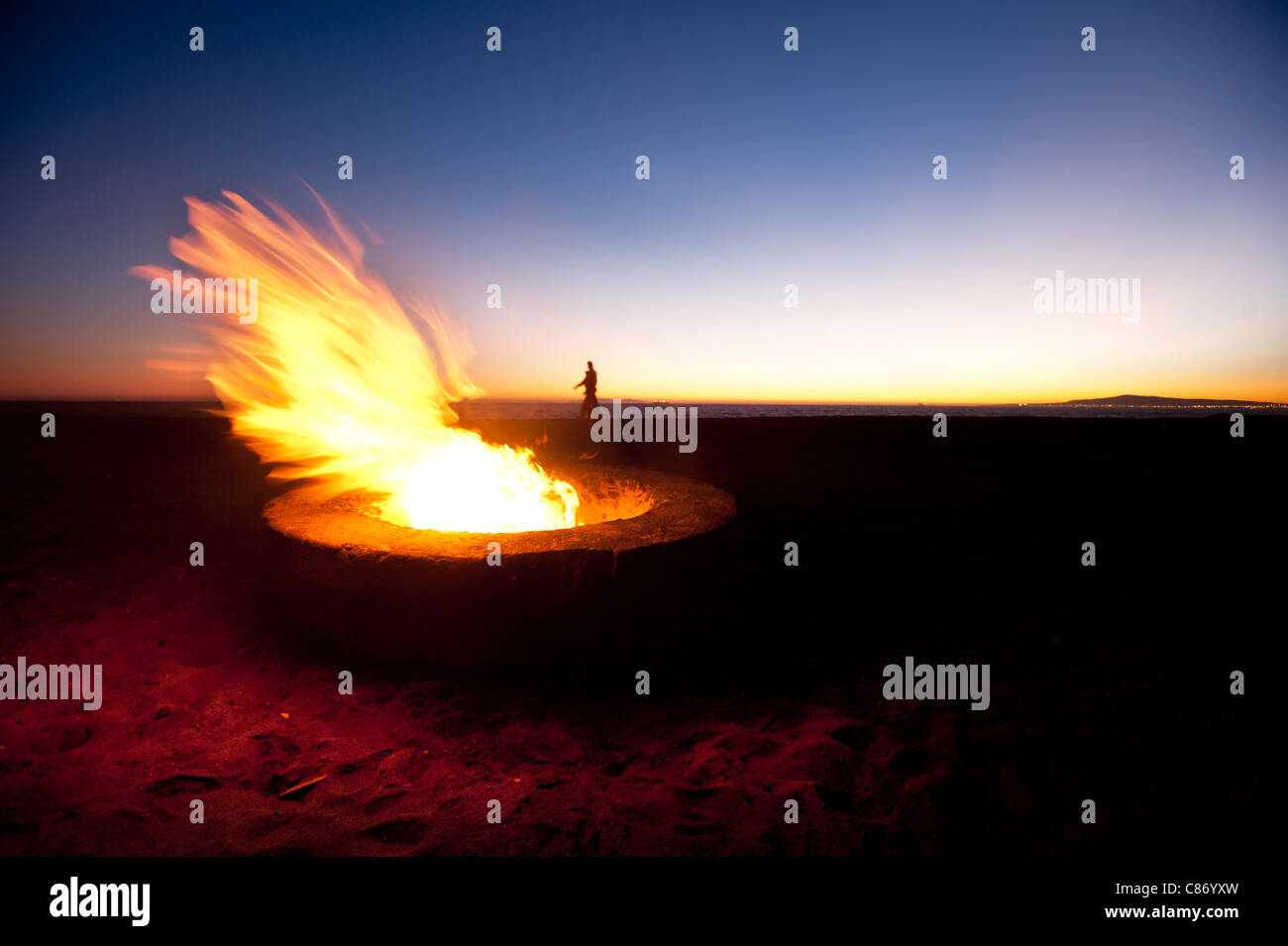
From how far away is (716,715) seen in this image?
324cm

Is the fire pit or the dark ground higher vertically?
the fire pit

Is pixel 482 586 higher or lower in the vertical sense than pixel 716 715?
higher

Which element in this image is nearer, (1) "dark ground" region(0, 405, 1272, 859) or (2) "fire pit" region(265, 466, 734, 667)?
(1) "dark ground" region(0, 405, 1272, 859)

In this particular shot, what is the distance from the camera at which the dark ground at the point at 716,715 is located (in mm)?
2336

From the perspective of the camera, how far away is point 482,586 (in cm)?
315

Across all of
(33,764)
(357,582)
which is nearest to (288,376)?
(357,582)

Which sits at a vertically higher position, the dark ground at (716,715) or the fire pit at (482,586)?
the fire pit at (482,586)

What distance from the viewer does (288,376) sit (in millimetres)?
5031

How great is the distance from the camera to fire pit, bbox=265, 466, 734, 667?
10.4 feet

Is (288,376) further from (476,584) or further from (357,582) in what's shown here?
(476,584)

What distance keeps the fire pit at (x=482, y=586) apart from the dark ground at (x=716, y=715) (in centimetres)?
18

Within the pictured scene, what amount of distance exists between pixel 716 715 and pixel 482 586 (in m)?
1.54

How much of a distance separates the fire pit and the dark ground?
0.18 metres

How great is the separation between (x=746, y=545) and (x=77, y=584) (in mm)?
5917
